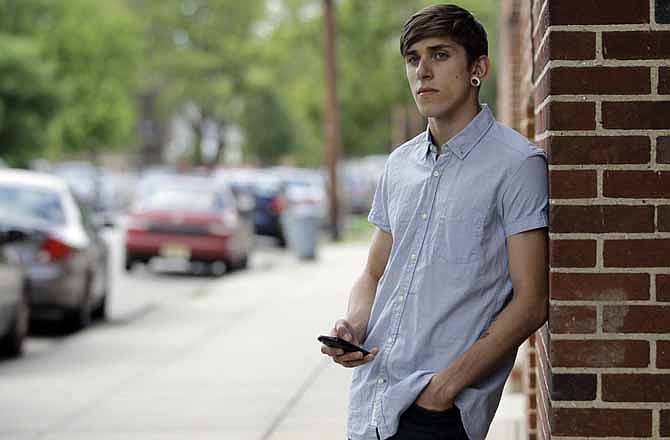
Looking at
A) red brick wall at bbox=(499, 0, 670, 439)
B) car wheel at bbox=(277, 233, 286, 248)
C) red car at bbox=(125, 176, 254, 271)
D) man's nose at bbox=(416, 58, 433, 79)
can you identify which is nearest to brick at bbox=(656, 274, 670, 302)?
red brick wall at bbox=(499, 0, 670, 439)

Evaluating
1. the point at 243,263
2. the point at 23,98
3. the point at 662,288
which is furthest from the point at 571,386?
the point at 23,98

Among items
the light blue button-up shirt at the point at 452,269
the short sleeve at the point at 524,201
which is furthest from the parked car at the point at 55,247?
the short sleeve at the point at 524,201

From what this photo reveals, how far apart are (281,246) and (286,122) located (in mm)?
58979

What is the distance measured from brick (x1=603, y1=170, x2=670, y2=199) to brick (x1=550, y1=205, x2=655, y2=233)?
0.03 m

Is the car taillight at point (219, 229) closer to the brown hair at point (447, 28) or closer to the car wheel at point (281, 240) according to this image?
the car wheel at point (281, 240)

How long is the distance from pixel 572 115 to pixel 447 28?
404mm

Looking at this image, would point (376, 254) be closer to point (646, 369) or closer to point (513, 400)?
point (646, 369)

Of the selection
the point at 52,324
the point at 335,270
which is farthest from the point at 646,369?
the point at 335,270

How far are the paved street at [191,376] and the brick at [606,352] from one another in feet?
11.0

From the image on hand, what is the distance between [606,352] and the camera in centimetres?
354

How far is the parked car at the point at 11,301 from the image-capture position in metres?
10.7

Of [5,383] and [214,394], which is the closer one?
[214,394]

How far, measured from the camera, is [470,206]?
3.46 metres

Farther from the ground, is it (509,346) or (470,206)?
(470,206)
